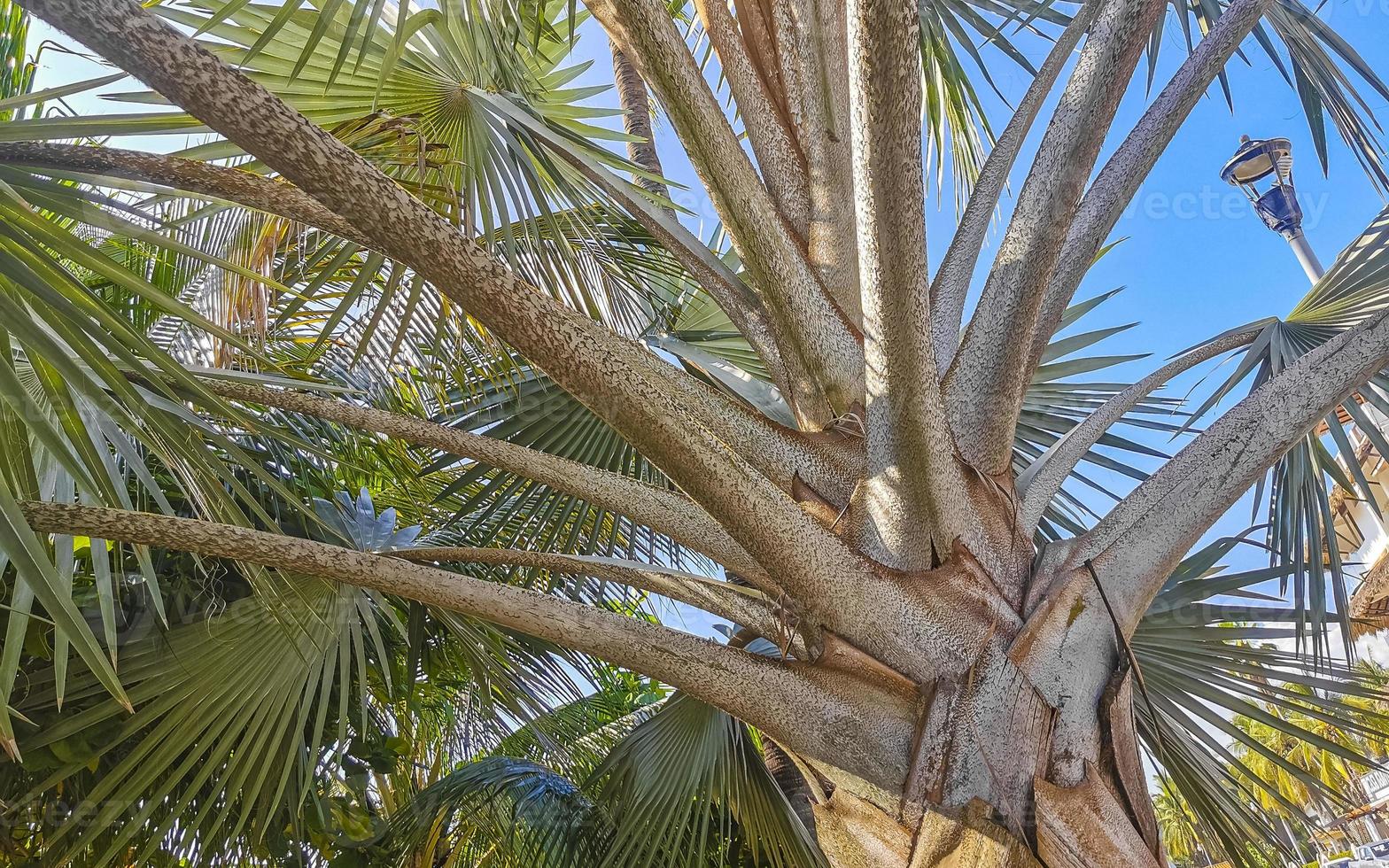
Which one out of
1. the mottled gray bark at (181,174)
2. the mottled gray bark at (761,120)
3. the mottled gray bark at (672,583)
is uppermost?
the mottled gray bark at (761,120)

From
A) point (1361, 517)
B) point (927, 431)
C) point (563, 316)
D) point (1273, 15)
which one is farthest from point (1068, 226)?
point (1361, 517)

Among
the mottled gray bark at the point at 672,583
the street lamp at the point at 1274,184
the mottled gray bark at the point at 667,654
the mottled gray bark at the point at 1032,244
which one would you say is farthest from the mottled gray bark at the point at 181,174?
the street lamp at the point at 1274,184

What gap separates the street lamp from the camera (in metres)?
4.64

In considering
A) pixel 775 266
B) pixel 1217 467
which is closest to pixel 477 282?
pixel 775 266

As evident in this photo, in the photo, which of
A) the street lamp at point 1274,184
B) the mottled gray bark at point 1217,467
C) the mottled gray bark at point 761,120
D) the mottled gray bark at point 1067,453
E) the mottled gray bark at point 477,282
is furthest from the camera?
the street lamp at point 1274,184

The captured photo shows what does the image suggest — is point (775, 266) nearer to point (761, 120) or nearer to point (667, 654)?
point (761, 120)

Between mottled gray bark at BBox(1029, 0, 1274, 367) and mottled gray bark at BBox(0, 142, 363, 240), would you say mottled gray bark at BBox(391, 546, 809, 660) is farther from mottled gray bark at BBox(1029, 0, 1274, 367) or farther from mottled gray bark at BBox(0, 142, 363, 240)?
mottled gray bark at BBox(1029, 0, 1274, 367)

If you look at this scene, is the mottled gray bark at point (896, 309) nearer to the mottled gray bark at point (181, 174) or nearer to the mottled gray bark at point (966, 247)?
the mottled gray bark at point (966, 247)

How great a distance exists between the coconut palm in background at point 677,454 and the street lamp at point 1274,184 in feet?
6.67

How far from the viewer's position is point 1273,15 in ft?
8.85

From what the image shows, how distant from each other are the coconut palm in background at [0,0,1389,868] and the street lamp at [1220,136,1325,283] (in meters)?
2.03

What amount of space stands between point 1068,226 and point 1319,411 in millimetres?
514

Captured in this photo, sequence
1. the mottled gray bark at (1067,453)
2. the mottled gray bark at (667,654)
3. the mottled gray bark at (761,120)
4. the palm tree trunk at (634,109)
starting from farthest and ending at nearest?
the palm tree trunk at (634,109)
the mottled gray bark at (761,120)
the mottled gray bark at (1067,453)
the mottled gray bark at (667,654)

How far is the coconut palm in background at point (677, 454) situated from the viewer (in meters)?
1.21
